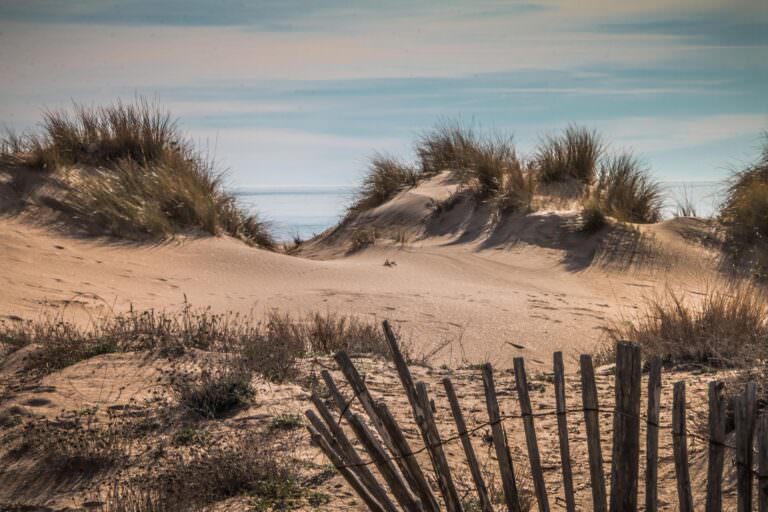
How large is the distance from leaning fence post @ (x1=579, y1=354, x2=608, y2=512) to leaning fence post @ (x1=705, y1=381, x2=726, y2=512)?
337mm

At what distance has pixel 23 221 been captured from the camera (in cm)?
1171

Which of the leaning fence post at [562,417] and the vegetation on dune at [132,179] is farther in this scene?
the vegetation on dune at [132,179]

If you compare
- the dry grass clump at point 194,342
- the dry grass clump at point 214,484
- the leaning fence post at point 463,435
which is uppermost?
the leaning fence post at point 463,435

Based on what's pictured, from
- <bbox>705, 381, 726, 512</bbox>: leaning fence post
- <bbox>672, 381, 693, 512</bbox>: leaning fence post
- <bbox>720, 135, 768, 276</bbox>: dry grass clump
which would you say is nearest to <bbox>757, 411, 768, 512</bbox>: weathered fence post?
<bbox>705, 381, 726, 512</bbox>: leaning fence post

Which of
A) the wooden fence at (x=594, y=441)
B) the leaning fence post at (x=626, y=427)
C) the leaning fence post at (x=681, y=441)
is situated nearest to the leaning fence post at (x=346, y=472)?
the wooden fence at (x=594, y=441)

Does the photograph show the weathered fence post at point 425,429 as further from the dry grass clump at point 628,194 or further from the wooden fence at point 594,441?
the dry grass clump at point 628,194

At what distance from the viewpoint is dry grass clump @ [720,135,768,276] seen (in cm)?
1152

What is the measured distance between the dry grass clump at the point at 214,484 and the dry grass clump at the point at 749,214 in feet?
29.3

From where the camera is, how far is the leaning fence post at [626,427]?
243cm

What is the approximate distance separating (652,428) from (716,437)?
0.21 metres

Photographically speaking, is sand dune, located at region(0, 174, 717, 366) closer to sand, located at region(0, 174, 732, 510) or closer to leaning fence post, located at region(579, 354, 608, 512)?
sand, located at region(0, 174, 732, 510)

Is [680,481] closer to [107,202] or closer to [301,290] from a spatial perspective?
[301,290]

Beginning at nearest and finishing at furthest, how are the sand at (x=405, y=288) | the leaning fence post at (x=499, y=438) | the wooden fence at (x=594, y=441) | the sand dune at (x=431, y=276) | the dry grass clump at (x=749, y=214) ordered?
the wooden fence at (x=594, y=441)
the leaning fence post at (x=499, y=438)
the sand at (x=405, y=288)
the sand dune at (x=431, y=276)
the dry grass clump at (x=749, y=214)

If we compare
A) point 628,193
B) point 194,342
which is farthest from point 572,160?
point 194,342
